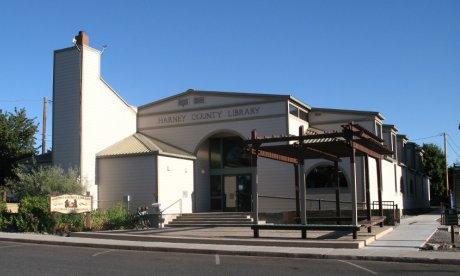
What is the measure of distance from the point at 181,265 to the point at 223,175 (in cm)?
1869

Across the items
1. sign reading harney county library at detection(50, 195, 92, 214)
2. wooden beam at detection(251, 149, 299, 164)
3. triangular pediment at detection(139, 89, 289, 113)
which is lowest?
sign reading harney county library at detection(50, 195, 92, 214)

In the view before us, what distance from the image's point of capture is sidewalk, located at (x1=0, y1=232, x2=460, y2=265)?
47.0 ft

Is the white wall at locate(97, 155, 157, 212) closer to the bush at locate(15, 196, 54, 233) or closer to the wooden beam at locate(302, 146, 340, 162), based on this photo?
the bush at locate(15, 196, 54, 233)

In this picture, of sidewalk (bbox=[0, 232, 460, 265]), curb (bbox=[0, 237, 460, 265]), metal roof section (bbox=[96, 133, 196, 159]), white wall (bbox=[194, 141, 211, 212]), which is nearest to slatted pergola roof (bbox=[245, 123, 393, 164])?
sidewalk (bbox=[0, 232, 460, 265])

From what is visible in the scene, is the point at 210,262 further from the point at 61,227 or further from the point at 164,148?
the point at 164,148

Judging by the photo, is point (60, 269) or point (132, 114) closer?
point (60, 269)

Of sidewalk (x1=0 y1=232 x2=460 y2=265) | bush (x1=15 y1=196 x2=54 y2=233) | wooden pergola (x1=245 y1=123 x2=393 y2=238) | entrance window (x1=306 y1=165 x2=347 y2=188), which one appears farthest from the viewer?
entrance window (x1=306 y1=165 x2=347 y2=188)

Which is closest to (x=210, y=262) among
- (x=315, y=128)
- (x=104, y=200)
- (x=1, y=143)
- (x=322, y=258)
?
(x=322, y=258)

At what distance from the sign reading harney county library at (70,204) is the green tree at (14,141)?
7.92m

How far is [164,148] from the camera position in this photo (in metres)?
30.6

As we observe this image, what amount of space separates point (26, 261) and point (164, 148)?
1643cm

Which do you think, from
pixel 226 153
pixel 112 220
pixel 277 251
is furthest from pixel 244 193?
pixel 277 251

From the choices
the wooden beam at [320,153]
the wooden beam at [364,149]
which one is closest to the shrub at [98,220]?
the wooden beam at [320,153]

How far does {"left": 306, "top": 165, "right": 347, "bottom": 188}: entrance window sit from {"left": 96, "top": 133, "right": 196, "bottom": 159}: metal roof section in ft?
22.4
